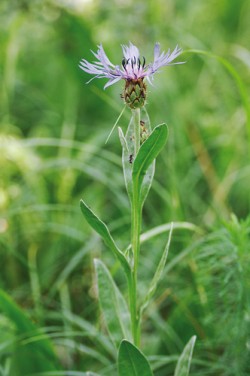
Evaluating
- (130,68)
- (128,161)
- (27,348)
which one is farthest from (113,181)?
(130,68)

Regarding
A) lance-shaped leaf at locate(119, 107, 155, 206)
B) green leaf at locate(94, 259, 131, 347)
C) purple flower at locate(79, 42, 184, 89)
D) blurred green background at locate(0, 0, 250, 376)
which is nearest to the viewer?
purple flower at locate(79, 42, 184, 89)

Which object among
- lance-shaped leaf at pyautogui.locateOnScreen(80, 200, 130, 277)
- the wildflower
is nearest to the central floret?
the wildflower

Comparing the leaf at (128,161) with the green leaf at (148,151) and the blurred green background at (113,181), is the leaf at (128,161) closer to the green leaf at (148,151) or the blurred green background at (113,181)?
the green leaf at (148,151)

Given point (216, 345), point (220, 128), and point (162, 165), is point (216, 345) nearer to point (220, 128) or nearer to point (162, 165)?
point (162, 165)

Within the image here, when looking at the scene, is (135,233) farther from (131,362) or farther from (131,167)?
(131,362)

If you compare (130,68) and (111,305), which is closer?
(130,68)

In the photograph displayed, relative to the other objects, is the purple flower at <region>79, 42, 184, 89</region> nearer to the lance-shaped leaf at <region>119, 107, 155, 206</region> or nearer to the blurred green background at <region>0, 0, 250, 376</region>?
the lance-shaped leaf at <region>119, 107, 155, 206</region>

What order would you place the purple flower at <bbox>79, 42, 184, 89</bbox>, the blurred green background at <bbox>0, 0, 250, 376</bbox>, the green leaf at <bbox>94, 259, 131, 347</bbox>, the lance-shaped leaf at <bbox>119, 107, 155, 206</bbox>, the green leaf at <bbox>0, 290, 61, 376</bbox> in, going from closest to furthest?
the purple flower at <bbox>79, 42, 184, 89</bbox>, the lance-shaped leaf at <bbox>119, 107, 155, 206</bbox>, the green leaf at <bbox>94, 259, 131, 347</bbox>, the green leaf at <bbox>0, 290, 61, 376</bbox>, the blurred green background at <bbox>0, 0, 250, 376</bbox>
